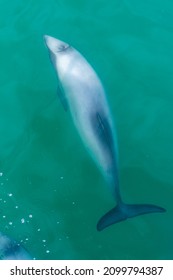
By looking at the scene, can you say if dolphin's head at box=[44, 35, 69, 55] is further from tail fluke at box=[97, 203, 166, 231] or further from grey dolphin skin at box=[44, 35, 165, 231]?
tail fluke at box=[97, 203, 166, 231]

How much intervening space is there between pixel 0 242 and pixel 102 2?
670 cm

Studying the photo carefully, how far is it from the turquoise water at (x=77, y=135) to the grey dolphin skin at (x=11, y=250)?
475 mm

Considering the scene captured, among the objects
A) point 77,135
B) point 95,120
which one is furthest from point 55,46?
point 95,120

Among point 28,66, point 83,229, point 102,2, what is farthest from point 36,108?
point 102,2

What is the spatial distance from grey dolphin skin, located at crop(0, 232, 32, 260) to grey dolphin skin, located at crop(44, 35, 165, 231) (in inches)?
57.6

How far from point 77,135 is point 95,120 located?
1653 millimetres

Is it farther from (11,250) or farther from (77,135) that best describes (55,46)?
(11,250)

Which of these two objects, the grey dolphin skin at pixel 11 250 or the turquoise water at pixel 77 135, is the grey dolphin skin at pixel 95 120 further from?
the grey dolphin skin at pixel 11 250

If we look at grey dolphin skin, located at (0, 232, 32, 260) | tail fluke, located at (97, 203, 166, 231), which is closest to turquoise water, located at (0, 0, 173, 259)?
grey dolphin skin, located at (0, 232, 32, 260)

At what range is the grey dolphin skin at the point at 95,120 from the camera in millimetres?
7488

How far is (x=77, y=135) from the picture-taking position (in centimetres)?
916

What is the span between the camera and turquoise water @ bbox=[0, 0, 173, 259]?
8.43 meters

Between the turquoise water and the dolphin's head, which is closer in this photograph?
the turquoise water

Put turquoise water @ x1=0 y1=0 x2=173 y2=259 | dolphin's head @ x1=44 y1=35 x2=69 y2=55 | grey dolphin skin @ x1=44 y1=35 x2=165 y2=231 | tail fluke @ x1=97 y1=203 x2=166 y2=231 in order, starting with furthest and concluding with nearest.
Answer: dolphin's head @ x1=44 y1=35 x2=69 y2=55 → turquoise water @ x1=0 y1=0 x2=173 y2=259 → tail fluke @ x1=97 y1=203 x2=166 y2=231 → grey dolphin skin @ x1=44 y1=35 x2=165 y2=231
